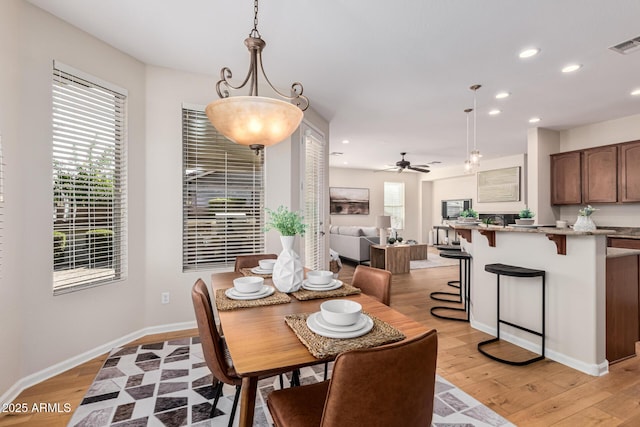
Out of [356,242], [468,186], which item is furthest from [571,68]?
[468,186]

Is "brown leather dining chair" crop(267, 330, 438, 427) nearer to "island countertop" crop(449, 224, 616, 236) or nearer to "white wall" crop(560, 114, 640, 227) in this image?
"island countertop" crop(449, 224, 616, 236)

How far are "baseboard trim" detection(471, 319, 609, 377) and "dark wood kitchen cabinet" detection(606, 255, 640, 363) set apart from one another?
0.24 meters

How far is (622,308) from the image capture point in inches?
102

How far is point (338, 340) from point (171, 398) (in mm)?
1550

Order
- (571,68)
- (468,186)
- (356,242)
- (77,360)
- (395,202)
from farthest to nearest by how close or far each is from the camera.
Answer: (395,202) < (468,186) < (356,242) < (571,68) < (77,360)

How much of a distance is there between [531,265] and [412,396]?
251cm

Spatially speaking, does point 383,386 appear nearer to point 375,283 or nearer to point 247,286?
point 247,286

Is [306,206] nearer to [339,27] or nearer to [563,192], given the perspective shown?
[339,27]

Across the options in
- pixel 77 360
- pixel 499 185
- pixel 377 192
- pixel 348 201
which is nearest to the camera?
pixel 77 360

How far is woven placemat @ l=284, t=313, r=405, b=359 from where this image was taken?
3.47 feet

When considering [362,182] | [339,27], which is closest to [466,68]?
[339,27]

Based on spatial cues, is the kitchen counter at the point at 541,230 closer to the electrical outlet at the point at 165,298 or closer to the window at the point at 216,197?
the window at the point at 216,197

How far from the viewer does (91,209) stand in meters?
2.60

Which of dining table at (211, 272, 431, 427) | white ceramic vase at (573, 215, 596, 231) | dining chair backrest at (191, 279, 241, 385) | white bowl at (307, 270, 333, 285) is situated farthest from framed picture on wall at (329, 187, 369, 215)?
dining chair backrest at (191, 279, 241, 385)
